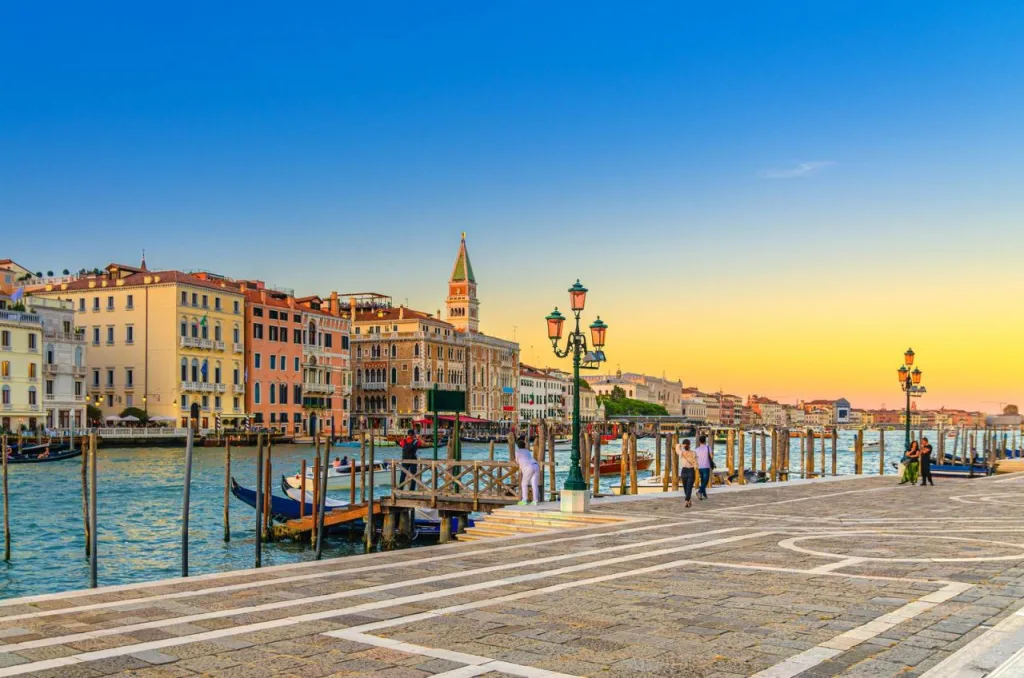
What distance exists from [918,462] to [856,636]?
1629cm

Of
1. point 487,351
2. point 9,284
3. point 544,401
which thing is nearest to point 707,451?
point 9,284

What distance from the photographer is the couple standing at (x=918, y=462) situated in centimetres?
2117

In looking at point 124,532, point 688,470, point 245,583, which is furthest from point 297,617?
point 124,532

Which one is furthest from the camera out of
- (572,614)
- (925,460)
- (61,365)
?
(61,365)

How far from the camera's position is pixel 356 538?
21.2 m

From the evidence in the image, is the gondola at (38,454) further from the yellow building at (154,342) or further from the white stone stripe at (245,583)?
the white stone stripe at (245,583)

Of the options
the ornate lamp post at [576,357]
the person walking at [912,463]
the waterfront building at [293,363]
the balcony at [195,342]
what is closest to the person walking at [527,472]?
the ornate lamp post at [576,357]

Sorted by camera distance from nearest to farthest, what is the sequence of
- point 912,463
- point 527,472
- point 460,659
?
point 460,659, point 527,472, point 912,463

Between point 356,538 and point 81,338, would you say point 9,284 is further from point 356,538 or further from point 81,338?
point 356,538

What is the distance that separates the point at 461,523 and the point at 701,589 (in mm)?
10103

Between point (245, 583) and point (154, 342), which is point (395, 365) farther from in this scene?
point (245, 583)

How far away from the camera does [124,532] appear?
23875 millimetres

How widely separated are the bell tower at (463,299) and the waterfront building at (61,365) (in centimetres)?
6216

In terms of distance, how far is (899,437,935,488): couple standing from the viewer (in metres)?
21.2
